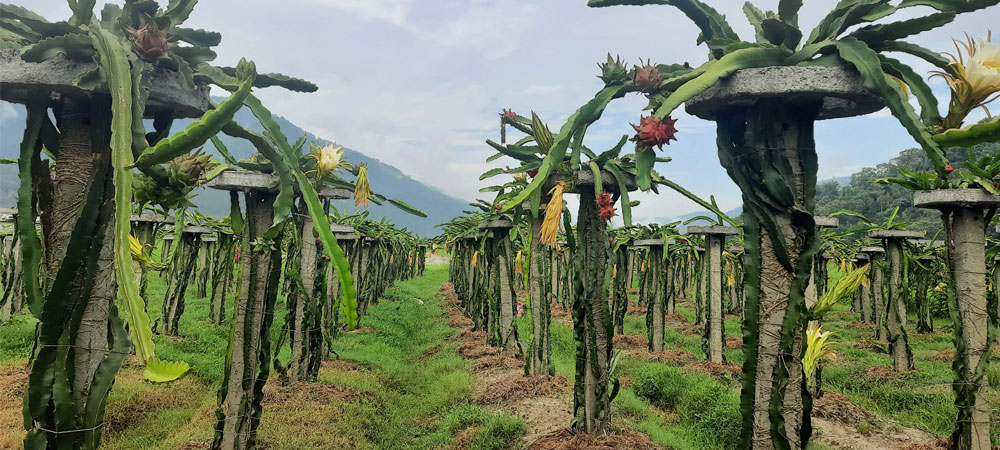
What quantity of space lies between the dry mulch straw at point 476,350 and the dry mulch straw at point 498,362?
17.4 inches

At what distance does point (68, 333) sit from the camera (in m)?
1.67

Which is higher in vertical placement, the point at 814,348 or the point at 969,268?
the point at 969,268

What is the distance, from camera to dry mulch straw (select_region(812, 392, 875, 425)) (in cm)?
Result: 534

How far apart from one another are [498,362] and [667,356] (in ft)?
9.73

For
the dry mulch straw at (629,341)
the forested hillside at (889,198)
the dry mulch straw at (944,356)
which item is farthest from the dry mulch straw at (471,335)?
the forested hillside at (889,198)

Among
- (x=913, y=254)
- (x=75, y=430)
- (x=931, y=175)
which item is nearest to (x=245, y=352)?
(x=75, y=430)

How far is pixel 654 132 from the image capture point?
2.20m

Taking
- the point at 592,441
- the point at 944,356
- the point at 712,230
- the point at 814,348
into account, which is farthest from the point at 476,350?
the point at 944,356

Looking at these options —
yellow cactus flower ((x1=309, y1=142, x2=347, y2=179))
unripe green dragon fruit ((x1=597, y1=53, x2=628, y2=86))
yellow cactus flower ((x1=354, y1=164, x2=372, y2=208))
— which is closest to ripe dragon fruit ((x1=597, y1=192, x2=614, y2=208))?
Answer: unripe green dragon fruit ((x1=597, y1=53, x2=628, y2=86))

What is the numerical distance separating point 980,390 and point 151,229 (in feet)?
28.6

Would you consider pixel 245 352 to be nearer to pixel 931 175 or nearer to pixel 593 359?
pixel 593 359

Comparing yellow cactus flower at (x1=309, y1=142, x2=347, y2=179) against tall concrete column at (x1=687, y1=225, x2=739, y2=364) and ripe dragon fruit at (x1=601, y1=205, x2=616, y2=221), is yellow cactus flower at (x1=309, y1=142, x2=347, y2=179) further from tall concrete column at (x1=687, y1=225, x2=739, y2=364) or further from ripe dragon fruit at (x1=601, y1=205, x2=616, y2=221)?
tall concrete column at (x1=687, y1=225, x2=739, y2=364)

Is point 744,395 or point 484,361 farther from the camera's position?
point 484,361

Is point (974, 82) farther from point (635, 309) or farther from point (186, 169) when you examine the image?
point (635, 309)
